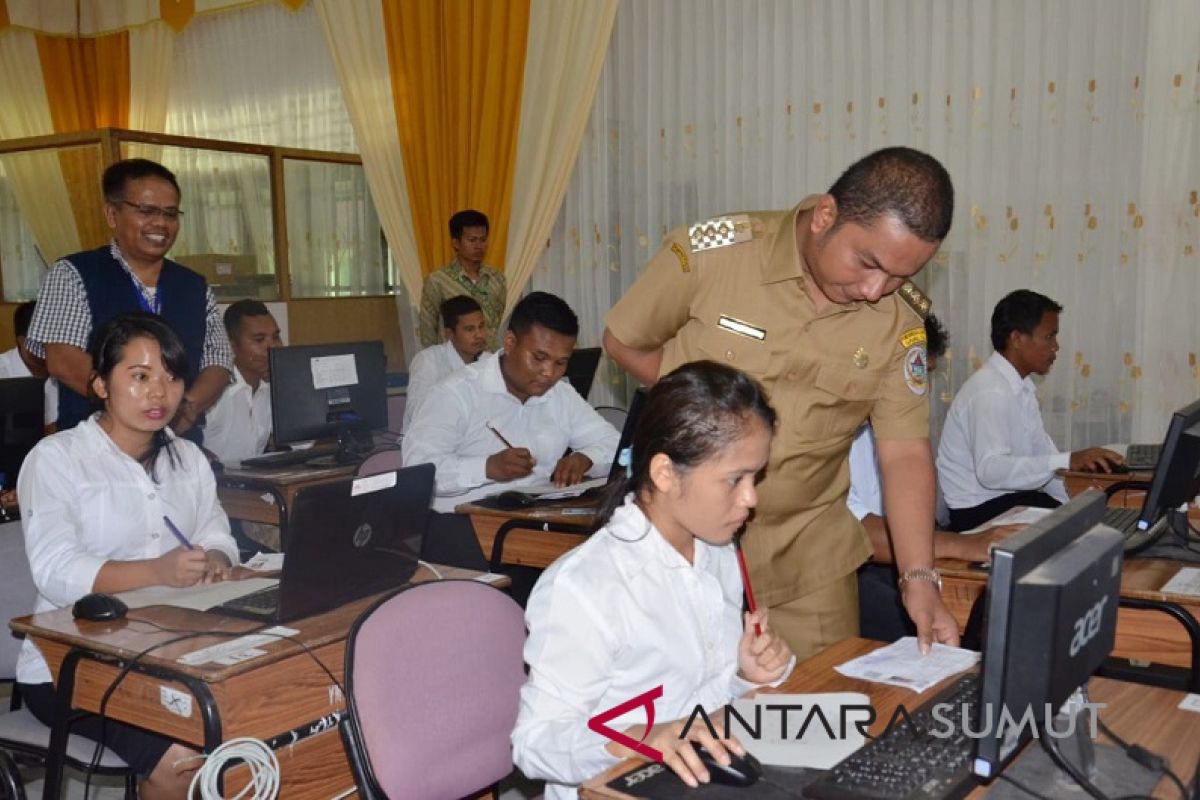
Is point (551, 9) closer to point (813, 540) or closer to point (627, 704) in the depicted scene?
point (813, 540)

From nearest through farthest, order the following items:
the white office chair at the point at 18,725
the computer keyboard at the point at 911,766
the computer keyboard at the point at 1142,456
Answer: the computer keyboard at the point at 911,766
the white office chair at the point at 18,725
the computer keyboard at the point at 1142,456

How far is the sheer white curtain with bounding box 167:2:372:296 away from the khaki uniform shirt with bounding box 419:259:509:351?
1075 millimetres

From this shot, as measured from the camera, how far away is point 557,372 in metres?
3.52

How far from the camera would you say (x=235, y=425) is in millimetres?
4410

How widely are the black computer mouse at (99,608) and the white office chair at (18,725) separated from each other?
264mm

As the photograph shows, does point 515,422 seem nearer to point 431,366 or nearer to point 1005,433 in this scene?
point 431,366

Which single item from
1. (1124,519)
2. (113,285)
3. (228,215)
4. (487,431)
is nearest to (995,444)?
(1124,519)

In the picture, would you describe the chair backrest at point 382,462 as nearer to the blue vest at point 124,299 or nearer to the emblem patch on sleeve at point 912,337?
the blue vest at point 124,299

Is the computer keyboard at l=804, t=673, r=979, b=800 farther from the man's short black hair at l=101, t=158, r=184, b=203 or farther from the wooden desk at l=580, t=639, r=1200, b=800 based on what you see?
the man's short black hair at l=101, t=158, r=184, b=203

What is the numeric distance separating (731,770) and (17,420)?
2.99 metres

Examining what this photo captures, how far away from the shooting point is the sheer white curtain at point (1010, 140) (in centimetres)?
438

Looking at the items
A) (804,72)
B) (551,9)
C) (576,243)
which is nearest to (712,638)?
(804,72)

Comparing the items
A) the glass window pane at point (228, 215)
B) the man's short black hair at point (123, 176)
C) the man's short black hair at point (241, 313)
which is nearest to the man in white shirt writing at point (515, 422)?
the man's short black hair at point (123, 176)

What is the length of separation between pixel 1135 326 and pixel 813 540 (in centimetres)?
295
